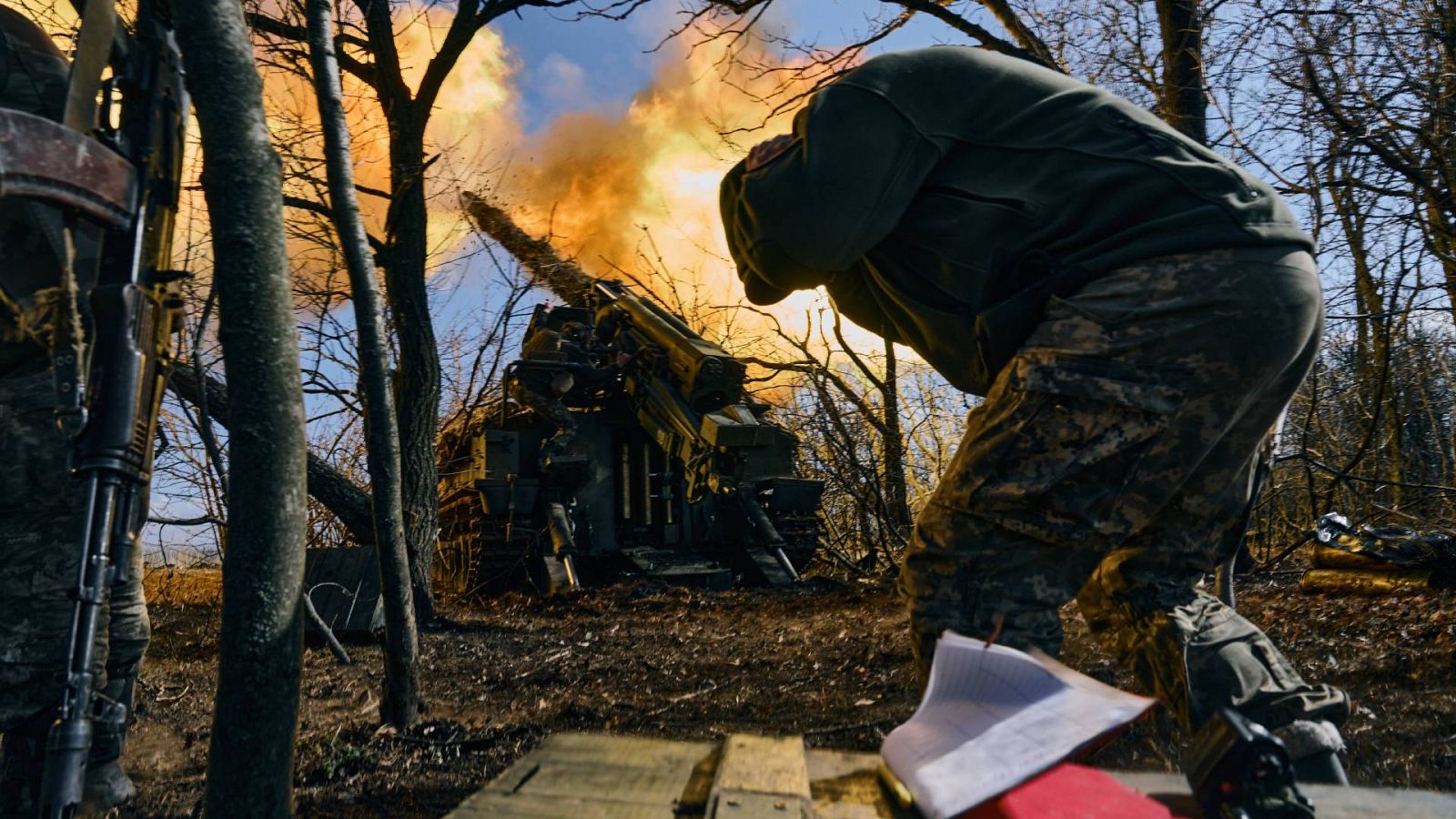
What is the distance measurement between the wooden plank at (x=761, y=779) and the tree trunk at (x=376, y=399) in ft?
7.63

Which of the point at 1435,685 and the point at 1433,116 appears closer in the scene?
the point at 1435,685

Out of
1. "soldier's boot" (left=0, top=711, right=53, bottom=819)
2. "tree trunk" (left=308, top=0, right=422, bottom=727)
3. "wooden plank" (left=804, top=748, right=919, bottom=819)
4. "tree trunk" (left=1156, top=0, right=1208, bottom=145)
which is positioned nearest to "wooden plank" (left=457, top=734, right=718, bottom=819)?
"wooden plank" (left=804, top=748, right=919, bottom=819)

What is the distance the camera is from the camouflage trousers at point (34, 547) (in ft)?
8.68

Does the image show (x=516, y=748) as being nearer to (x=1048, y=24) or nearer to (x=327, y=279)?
(x=327, y=279)

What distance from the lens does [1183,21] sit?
24.3ft

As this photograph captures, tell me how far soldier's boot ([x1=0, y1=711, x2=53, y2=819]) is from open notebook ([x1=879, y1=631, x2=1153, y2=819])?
8.18ft

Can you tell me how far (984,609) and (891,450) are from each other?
893 centimetres

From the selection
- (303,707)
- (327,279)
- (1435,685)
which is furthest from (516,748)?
(327,279)

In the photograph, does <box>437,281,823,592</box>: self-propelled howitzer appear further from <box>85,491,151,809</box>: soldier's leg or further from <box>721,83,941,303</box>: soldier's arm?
<box>721,83,941,303</box>: soldier's arm

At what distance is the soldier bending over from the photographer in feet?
6.88

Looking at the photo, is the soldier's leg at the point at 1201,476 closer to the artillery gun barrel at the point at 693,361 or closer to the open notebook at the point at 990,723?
the open notebook at the point at 990,723

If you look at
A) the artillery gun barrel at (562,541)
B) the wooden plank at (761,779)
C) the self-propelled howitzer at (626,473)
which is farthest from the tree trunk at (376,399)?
the artillery gun barrel at (562,541)

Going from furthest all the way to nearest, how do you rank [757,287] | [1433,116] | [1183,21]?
[1183,21] < [1433,116] < [757,287]

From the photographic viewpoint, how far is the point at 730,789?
1629 millimetres
